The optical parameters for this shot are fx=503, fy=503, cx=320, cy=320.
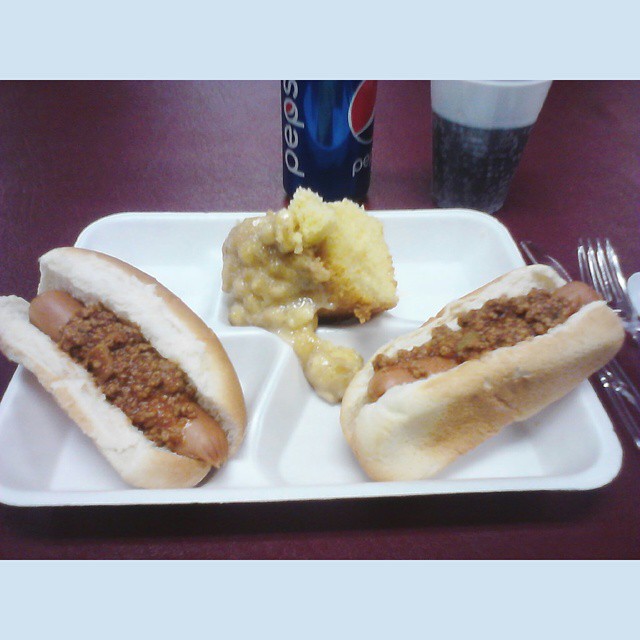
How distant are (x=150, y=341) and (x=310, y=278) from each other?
24.9 inches

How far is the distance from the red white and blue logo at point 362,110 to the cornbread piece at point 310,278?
1.69ft

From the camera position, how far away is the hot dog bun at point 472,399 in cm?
152

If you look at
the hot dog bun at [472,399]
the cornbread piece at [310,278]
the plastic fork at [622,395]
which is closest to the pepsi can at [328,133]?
the cornbread piece at [310,278]

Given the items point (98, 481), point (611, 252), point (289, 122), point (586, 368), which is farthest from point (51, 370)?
point (611, 252)

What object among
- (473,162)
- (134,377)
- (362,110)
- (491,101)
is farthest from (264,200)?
(134,377)

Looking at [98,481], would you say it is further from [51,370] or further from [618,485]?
[618,485]

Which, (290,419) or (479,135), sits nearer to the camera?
(290,419)

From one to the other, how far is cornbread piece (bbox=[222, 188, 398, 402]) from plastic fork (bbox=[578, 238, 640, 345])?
3.30ft

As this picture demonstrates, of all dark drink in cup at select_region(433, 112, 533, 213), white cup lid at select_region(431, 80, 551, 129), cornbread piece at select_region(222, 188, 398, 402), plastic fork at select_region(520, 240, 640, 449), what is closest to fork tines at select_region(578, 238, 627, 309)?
plastic fork at select_region(520, 240, 640, 449)

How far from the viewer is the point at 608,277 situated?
235 centimetres

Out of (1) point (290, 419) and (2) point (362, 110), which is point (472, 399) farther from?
(2) point (362, 110)

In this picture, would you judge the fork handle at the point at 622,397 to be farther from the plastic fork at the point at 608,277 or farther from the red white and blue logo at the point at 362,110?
the red white and blue logo at the point at 362,110

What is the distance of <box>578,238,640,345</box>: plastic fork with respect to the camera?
2.13 m

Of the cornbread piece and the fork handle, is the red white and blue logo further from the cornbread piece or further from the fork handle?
the fork handle
